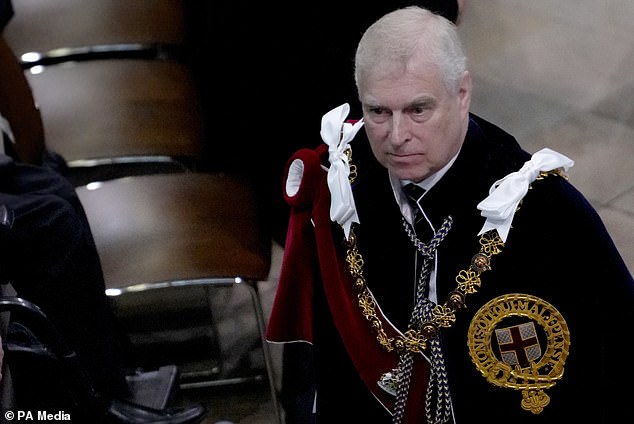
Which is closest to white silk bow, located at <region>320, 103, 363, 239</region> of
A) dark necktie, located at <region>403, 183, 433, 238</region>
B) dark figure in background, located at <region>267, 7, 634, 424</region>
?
dark figure in background, located at <region>267, 7, 634, 424</region>

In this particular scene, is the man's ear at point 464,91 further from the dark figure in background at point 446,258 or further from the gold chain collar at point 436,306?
the gold chain collar at point 436,306

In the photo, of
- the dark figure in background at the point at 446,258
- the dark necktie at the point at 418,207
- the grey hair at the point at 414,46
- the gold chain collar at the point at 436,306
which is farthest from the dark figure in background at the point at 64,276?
the grey hair at the point at 414,46

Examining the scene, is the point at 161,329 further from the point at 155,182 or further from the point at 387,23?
the point at 387,23

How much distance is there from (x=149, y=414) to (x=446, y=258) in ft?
4.61

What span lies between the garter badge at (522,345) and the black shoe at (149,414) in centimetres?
130

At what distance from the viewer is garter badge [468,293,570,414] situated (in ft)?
7.78

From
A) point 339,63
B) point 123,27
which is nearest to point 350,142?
point 339,63

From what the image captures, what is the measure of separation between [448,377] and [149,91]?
2471mm

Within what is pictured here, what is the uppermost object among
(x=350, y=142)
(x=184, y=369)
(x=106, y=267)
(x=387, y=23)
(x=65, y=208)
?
(x=387, y=23)

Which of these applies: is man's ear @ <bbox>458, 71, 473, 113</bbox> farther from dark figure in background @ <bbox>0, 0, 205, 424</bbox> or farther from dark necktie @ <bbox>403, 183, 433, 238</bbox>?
dark figure in background @ <bbox>0, 0, 205, 424</bbox>

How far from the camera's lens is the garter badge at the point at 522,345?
93.4 inches

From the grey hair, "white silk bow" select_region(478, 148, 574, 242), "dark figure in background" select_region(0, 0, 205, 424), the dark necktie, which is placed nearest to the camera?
the grey hair

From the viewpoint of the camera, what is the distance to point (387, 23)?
225cm

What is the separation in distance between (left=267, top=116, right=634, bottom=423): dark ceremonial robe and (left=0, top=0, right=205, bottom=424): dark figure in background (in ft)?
3.35
